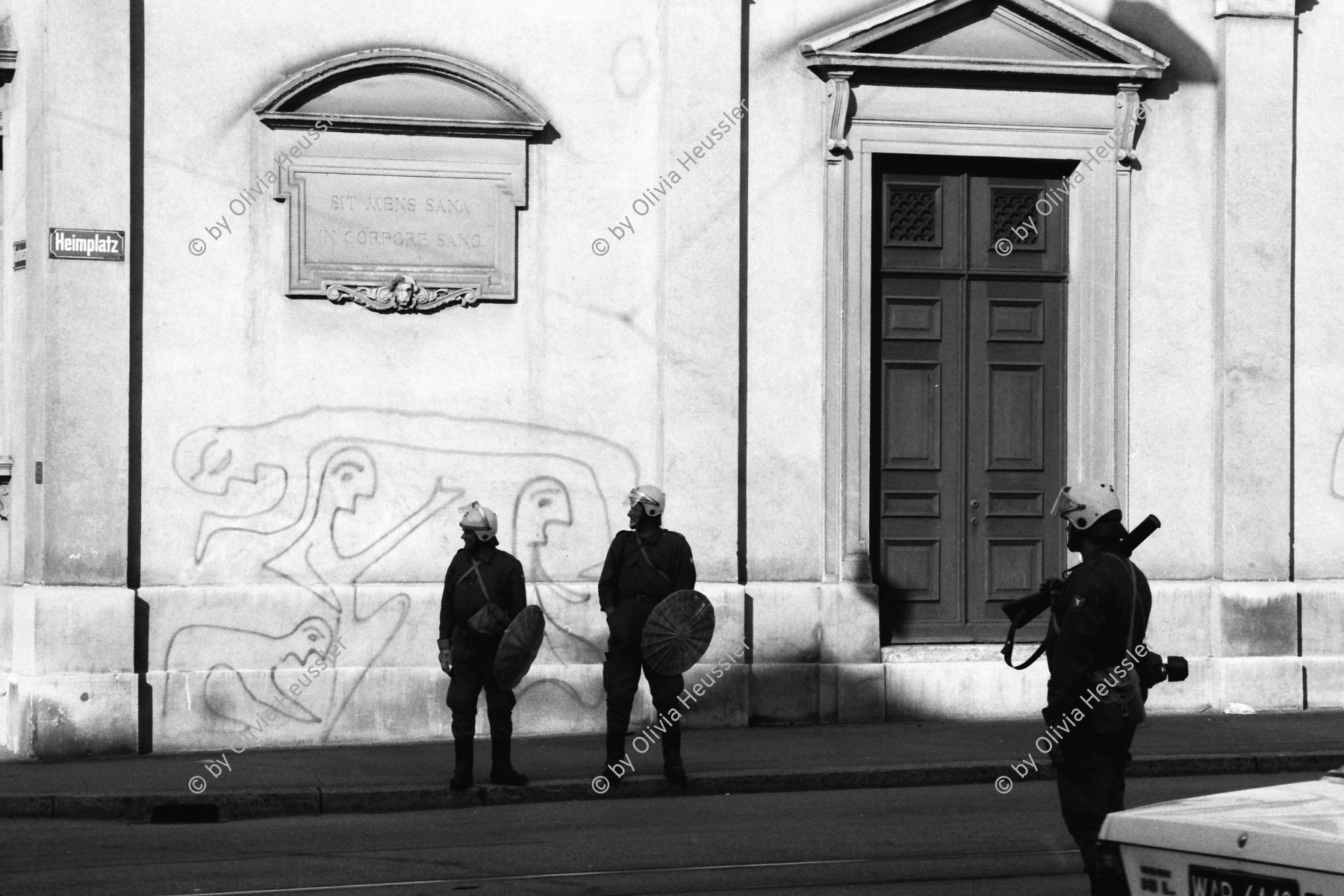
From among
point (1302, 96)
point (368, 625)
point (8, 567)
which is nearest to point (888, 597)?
point (368, 625)

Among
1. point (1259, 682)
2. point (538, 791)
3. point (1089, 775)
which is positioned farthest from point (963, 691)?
point (1089, 775)

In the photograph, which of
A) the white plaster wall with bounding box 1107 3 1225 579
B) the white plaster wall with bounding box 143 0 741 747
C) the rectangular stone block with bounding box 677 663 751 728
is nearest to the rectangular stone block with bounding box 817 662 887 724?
the rectangular stone block with bounding box 677 663 751 728

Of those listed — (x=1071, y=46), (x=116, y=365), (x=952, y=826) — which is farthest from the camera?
(x=1071, y=46)

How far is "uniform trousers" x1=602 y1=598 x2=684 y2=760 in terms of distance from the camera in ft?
37.8

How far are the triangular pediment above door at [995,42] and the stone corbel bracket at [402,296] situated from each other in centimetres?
322

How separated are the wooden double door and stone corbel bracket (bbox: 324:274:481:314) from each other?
129 inches

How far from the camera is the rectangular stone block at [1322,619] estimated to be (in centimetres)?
1477

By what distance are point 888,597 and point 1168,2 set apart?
207 inches

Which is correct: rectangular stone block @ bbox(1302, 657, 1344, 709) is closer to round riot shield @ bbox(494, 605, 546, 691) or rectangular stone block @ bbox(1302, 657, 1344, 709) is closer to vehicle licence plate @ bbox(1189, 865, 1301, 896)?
round riot shield @ bbox(494, 605, 546, 691)

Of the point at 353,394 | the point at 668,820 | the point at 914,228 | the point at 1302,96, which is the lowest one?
the point at 668,820

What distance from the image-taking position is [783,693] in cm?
1391

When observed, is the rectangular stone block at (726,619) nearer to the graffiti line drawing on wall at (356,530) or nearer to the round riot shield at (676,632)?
the graffiti line drawing on wall at (356,530)

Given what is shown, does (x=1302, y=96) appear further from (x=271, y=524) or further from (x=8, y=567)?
(x=8, y=567)

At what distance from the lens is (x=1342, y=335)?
15023 mm
